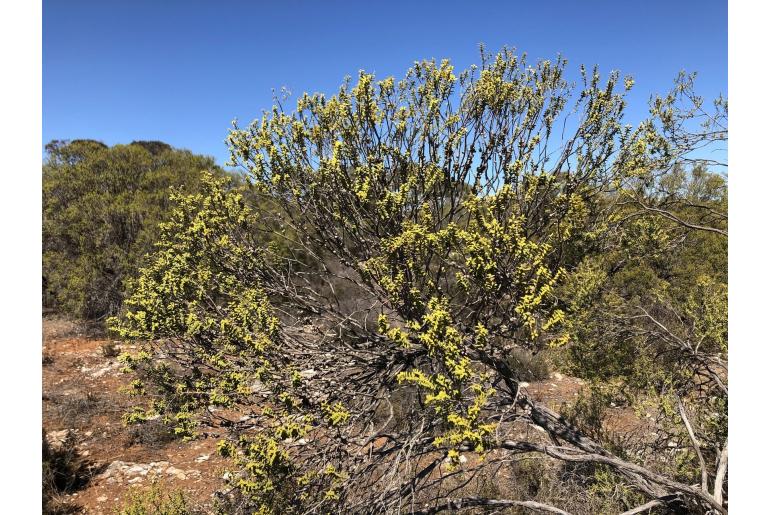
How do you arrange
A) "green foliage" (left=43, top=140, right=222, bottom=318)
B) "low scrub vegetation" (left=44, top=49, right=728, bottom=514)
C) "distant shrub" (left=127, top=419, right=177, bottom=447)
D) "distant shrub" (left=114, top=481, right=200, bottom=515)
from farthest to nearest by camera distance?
"green foliage" (left=43, top=140, right=222, bottom=318)
"distant shrub" (left=127, top=419, right=177, bottom=447)
"distant shrub" (left=114, top=481, right=200, bottom=515)
"low scrub vegetation" (left=44, top=49, right=728, bottom=514)

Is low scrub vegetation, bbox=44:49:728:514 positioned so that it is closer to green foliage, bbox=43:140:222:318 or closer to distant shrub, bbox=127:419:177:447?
distant shrub, bbox=127:419:177:447

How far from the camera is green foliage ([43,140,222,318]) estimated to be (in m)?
12.1

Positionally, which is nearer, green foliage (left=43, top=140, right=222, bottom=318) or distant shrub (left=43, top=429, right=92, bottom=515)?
distant shrub (left=43, top=429, right=92, bottom=515)

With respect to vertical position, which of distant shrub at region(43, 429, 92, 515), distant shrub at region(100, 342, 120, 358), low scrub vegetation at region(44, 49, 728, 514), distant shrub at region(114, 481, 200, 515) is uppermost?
low scrub vegetation at region(44, 49, 728, 514)

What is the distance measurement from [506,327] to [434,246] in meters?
0.99

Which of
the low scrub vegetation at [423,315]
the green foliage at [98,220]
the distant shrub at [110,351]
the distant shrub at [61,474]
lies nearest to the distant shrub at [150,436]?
the distant shrub at [61,474]

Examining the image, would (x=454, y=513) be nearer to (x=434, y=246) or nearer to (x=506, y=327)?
(x=506, y=327)

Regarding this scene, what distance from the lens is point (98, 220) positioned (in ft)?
41.4

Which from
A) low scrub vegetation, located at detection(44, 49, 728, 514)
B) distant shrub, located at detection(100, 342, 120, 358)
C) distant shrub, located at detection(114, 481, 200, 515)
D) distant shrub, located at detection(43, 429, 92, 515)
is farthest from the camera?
distant shrub, located at detection(100, 342, 120, 358)

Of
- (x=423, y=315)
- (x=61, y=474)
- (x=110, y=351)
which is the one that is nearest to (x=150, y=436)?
(x=61, y=474)

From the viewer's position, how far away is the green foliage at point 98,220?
12.1 m

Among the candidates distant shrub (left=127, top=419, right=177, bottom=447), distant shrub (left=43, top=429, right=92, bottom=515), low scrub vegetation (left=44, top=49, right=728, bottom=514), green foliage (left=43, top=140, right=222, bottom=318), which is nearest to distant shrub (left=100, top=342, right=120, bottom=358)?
green foliage (left=43, top=140, right=222, bottom=318)

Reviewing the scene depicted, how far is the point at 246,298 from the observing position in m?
3.65

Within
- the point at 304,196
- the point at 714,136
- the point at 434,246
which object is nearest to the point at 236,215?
the point at 304,196
